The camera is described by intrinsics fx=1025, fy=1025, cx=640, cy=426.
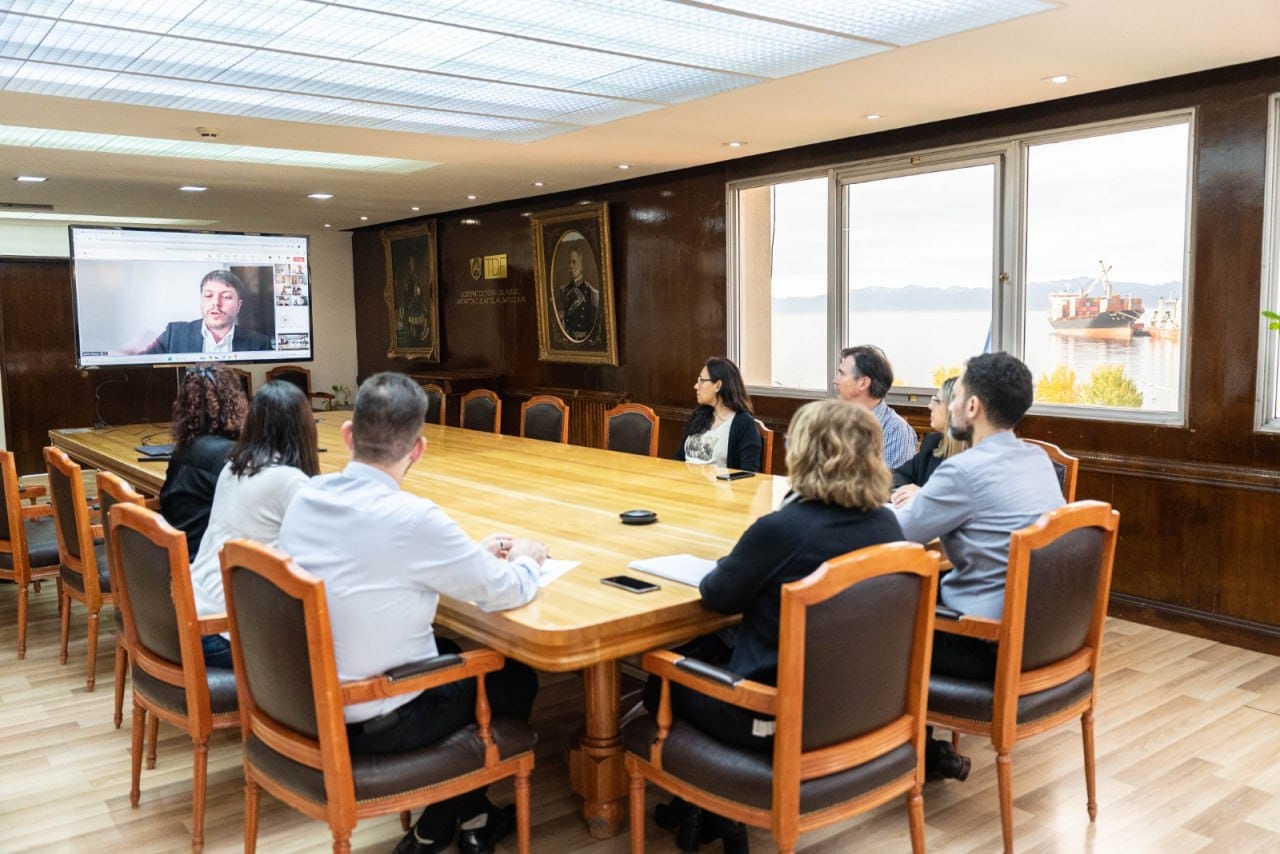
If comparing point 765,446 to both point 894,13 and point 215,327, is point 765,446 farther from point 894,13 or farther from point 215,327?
point 215,327

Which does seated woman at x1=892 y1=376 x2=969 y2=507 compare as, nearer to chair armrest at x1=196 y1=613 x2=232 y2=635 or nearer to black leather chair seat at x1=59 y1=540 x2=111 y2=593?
chair armrest at x1=196 y1=613 x2=232 y2=635

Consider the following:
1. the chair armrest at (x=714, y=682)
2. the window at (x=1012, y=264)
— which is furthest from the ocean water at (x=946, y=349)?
the chair armrest at (x=714, y=682)

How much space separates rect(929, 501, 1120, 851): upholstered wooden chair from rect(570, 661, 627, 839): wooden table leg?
2.80ft

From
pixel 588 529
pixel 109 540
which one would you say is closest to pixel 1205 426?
pixel 588 529

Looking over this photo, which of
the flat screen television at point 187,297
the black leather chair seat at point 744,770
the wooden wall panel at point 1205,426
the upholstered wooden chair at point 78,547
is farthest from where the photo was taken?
the flat screen television at point 187,297

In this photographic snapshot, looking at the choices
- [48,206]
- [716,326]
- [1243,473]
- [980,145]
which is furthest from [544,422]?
[48,206]

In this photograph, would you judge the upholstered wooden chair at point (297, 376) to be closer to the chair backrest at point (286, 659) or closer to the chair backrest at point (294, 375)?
the chair backrest at point (294, 375)

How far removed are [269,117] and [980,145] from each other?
377cm

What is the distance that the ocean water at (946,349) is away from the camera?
198 inches

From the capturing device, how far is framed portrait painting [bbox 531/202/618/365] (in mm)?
8227

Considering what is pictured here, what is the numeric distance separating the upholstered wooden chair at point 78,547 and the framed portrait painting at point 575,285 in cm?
465

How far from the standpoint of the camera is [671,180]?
24.9 feet

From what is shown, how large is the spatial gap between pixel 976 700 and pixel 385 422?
166cm

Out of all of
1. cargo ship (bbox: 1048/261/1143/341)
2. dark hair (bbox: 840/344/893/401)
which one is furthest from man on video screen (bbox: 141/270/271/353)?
cargo ship (bbox: 1048/261/1143/341)
